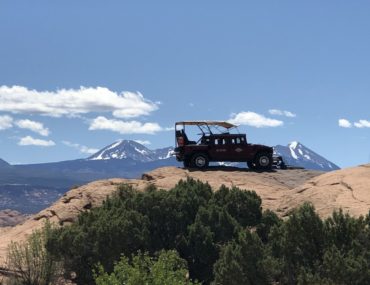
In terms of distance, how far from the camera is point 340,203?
27.5 m

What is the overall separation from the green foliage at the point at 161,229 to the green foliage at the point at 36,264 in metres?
0.86

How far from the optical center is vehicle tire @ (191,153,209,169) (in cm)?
3872

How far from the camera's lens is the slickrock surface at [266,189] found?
93.9ft

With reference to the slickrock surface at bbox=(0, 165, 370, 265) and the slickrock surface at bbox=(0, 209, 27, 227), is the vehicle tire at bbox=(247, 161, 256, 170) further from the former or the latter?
the slickrock surface at bbox=(0, 209, 27, 227)

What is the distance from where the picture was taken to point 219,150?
38.5 metres

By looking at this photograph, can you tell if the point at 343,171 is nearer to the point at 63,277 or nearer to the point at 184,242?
the point at 184,242

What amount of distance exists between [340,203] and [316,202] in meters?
1.31

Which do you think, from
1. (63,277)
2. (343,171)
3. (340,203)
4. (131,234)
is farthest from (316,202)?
(63,277)

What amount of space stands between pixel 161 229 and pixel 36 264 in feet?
19.9

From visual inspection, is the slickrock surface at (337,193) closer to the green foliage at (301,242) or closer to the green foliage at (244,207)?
the green foliage at (244,207)

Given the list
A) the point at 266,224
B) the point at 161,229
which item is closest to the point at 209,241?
the point at 161,229

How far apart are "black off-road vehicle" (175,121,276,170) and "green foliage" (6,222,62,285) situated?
1402 cm

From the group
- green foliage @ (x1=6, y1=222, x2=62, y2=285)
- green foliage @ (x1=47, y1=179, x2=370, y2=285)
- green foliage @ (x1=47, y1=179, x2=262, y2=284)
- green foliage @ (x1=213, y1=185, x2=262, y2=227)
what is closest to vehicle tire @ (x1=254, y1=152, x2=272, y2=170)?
green foliage @ (x1=47, y1=179, x2=370, y2=285)

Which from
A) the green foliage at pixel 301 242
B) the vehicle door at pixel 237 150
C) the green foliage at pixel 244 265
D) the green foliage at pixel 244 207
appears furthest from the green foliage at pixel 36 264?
the vehicle door at pixel 237 150
